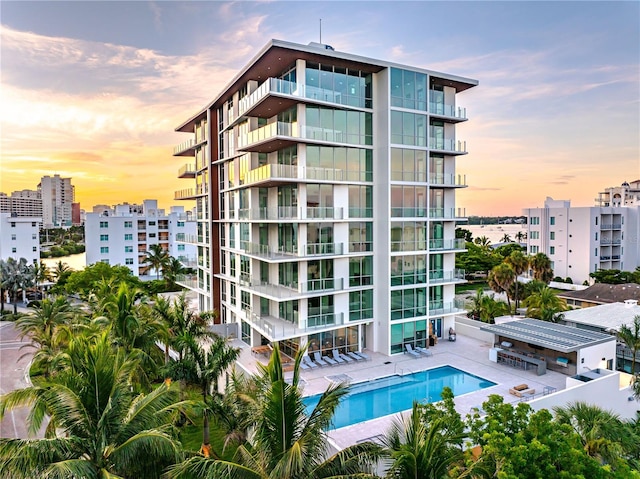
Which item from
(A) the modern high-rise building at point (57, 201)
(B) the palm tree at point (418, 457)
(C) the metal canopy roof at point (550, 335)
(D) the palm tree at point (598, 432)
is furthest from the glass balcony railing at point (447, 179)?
(A) the modern high-rise building at point (57, 201)

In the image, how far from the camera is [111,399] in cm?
802

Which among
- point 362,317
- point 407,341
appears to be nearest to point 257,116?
point 362,317

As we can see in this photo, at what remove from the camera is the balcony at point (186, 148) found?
35625mm

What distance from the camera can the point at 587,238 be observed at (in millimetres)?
50219

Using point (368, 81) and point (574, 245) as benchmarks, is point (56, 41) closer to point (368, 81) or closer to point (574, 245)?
point (368, 81)

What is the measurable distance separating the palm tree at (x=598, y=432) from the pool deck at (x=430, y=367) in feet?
14.6

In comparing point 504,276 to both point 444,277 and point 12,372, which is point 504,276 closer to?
point 444,277

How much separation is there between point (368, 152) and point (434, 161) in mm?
4996

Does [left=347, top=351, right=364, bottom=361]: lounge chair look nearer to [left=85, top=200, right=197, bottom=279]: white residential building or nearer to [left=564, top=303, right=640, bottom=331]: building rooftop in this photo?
[left=564, top=303, right=640, bottom=331]: building rooftop

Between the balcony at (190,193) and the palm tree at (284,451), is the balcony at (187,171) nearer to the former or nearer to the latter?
the balcony at (190,193)

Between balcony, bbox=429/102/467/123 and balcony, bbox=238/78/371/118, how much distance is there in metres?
4.30

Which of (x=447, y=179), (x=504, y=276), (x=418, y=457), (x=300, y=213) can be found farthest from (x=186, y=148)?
(x=418, y=457)

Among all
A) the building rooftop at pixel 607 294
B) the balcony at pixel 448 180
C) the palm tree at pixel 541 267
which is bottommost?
the building rooftop at pixel 607 294

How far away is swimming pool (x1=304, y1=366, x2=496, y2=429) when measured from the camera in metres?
18.0
